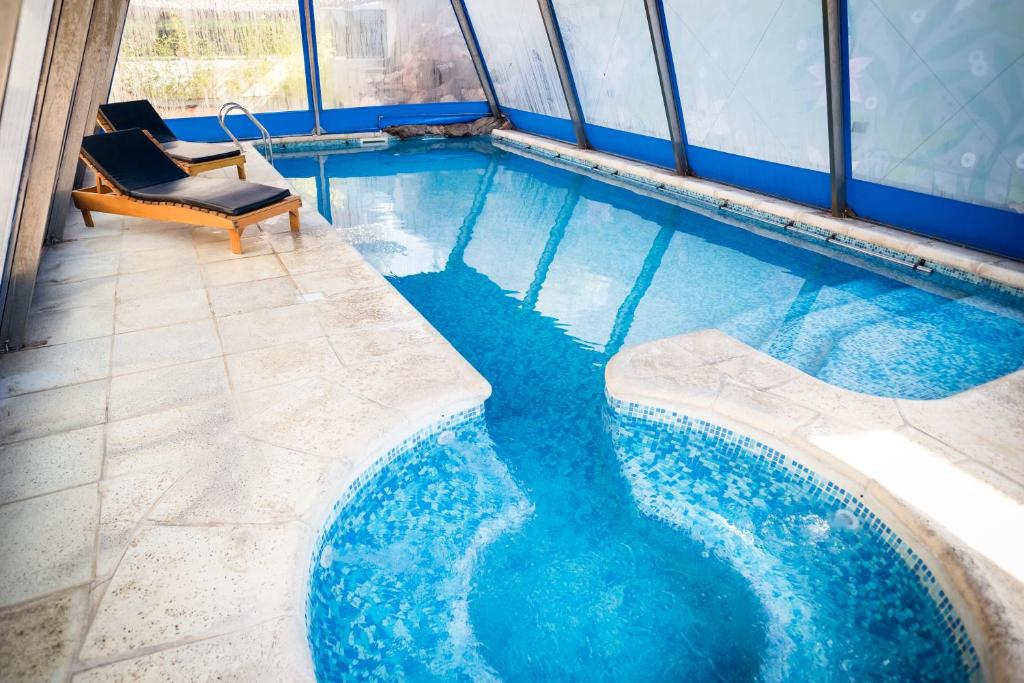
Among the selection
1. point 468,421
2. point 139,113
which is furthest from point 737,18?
point 139,113

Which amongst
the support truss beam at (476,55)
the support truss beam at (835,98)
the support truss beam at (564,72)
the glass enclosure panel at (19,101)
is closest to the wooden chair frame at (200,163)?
the glass enclosure panel at (19,101)

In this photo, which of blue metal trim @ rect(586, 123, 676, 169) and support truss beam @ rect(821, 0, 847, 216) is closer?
support truss beam @ rect(821, 0, 847, 216)

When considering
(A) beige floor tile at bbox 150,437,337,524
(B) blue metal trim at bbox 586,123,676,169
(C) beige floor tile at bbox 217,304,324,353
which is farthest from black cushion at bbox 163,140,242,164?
(A) beige floor tile at bbox 150,437,337,524

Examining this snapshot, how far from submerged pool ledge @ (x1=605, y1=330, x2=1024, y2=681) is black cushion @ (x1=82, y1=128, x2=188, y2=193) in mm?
4965

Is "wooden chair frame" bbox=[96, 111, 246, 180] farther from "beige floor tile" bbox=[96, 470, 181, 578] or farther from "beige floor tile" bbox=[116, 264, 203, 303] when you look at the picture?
"beige floor tile" bbox=[96, 470, 181, 578]

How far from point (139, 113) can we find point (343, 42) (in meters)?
4.65

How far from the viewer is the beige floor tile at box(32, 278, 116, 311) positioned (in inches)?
164

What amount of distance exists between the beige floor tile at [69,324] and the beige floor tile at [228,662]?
105 inches

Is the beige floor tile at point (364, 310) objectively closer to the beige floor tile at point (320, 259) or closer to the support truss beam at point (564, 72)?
the beige floor tile at point (320, 259)

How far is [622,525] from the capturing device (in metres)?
2.79

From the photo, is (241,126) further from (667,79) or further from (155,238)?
(667,79)

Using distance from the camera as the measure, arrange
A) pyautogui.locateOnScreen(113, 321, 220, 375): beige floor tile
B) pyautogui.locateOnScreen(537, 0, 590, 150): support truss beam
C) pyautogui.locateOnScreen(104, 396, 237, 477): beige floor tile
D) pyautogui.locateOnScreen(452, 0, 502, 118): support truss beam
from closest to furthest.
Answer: pyautogui.locateOnScreen(104, 396, 237, 477): beige floor tile → pyautogui.locateOnScreen(113, 321, 220, 375): beige floor tile → pyautogui.locateOnScreen(537, 0, 590, 150): support truss beam → pyautogui.locateOnScreen(452, 0, 502, 118): support truss beam

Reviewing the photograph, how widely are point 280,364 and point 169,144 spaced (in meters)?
6.02

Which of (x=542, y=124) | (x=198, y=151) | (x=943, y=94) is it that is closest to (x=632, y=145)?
(x=542, y=124)
